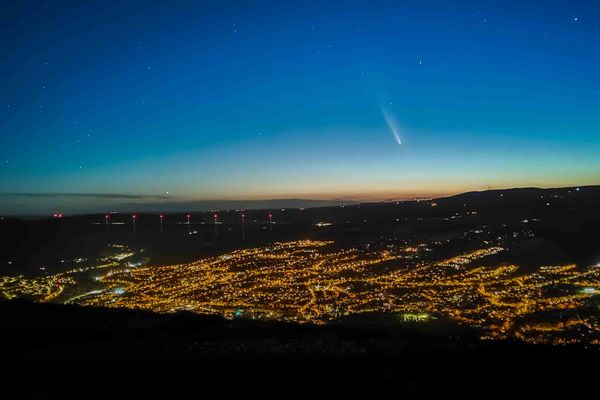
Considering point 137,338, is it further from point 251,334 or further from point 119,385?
point 119,385

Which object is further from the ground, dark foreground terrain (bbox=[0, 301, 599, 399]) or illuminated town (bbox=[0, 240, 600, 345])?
dark foreground terrain (bbox=[0, 301, 599, 399])

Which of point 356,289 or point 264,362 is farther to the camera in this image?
point 356,289

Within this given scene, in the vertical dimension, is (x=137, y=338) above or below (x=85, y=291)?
above

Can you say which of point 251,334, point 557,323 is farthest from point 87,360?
point 557,323

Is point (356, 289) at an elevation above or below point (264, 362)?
below
